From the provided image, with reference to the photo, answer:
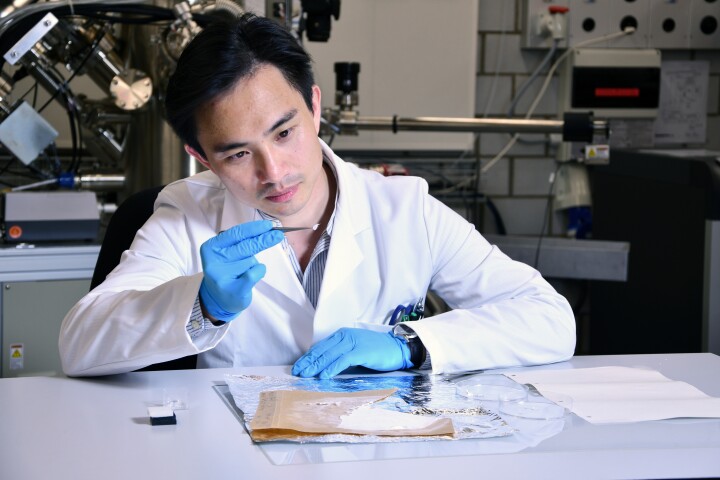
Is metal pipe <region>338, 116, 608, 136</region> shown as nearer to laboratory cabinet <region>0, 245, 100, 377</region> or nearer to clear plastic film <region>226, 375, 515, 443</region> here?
laboratory cabinet <region>0, 245, 100, 377</region>

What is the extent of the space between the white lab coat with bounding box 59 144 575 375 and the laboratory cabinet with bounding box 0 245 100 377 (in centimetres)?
66

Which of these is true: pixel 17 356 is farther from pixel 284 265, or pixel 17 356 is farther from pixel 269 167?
pixel 269 167

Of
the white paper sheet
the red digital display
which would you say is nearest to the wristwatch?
the white paper sheet

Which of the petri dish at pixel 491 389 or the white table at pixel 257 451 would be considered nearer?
the white table at pixel 257 451

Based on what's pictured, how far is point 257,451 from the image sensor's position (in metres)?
0.94

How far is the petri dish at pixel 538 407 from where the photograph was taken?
1069 mm

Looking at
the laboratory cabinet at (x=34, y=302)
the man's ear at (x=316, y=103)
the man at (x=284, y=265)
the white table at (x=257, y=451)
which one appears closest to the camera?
the white table at (x=257, y=451)

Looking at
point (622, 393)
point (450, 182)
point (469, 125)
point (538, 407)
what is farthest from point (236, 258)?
point (450, 182)

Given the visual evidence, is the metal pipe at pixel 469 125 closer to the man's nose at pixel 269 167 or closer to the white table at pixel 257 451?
the man's nose at pixel 269 167

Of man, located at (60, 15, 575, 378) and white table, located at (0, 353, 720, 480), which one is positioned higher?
man, located at (60, 15, 575, 378)

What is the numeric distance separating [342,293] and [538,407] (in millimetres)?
421

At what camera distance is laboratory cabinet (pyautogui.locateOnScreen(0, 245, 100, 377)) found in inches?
79.3

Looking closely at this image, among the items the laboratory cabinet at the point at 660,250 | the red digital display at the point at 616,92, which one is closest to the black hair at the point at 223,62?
the laboratory cabinet at the point at 660,250

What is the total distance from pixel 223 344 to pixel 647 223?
1630 millimetres
